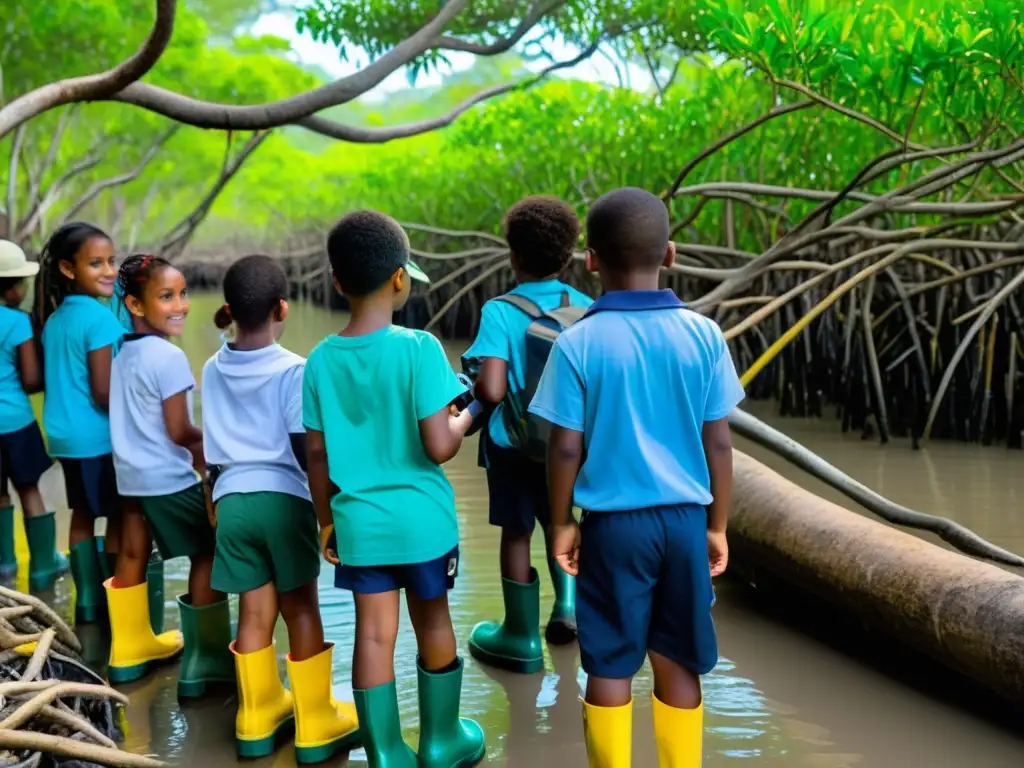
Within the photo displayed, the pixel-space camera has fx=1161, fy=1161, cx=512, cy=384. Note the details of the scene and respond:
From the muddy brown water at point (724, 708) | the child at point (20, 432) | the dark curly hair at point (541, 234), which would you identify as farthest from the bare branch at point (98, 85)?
the dark curly hair at point (541, 234)

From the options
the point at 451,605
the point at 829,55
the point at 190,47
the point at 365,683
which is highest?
the point at 190,47

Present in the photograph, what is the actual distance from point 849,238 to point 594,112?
17.6 feet

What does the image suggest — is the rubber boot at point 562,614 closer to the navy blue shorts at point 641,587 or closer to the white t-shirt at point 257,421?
the white t-shirt at point 257,421

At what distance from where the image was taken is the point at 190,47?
17250mm

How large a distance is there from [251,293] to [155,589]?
107cm

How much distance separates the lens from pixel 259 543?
245cm

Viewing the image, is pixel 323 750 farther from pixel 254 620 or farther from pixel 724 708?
pixel 724 708

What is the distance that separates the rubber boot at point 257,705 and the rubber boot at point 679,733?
894 millimetres

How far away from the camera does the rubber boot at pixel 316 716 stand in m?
2.39

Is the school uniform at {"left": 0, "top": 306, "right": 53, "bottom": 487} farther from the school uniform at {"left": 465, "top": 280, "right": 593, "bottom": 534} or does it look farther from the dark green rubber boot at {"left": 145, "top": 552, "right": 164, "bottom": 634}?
the school uniform at {"left": 465, "top": 280, "right": 593, "bottom": 534}

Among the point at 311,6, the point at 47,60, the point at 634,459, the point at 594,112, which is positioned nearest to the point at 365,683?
the point at 634,459

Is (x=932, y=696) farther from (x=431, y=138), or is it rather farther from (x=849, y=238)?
(x=431, y=138)

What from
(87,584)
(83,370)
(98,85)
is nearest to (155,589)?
(87,584)

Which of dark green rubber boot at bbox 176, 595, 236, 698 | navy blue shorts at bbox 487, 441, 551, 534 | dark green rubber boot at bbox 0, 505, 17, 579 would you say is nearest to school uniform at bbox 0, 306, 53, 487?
dark green rubber boot at bbox 0, 505, 17, 579
